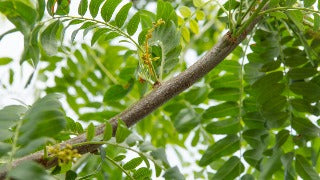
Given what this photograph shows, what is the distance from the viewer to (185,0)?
147cm

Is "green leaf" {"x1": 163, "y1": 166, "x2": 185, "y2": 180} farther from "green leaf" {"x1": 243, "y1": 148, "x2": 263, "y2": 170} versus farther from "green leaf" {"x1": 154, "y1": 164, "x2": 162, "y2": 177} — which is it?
"green leaf" {"x1": 243, "y1": 148, "x2": 263, "y2": 170}

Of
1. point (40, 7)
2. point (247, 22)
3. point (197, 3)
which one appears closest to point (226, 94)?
point (197, 3)

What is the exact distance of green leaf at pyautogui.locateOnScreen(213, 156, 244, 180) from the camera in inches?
46.4

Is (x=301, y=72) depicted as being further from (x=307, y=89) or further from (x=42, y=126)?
(x=42, y=126)

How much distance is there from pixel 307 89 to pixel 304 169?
0.57 ft

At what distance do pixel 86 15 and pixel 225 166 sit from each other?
0.46m

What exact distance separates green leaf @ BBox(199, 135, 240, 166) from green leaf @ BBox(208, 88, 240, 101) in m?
0.11

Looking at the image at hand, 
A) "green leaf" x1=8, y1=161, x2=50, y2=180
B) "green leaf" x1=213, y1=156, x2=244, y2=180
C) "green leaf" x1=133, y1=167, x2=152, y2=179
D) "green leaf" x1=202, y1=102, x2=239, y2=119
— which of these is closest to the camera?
"green leaf" x1=8, y1=161, x2=50, y2=180

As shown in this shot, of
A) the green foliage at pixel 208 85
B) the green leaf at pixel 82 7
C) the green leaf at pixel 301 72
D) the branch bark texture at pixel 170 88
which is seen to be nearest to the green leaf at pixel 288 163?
the green foliage at pixel 208 85

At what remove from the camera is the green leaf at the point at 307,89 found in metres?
1.12

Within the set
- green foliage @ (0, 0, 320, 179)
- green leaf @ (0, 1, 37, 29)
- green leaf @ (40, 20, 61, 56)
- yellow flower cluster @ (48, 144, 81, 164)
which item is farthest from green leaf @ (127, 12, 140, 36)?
yellow flower cluster @ (48, 144, 81, 164)

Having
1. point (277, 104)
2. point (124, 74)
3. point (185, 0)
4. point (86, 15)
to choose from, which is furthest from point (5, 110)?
point (185, 0)

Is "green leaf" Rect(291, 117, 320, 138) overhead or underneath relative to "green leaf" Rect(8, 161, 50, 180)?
underneath

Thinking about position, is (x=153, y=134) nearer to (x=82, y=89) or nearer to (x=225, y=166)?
(x=82, y=89)
